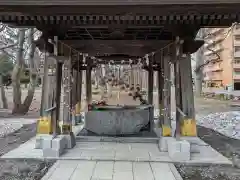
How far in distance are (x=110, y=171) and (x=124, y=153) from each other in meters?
1.30

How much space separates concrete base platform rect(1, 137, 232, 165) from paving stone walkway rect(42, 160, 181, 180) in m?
0.28

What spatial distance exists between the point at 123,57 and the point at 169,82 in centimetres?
352

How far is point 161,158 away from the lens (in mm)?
6328

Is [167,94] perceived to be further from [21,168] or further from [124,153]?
[21,168]

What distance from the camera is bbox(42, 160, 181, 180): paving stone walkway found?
515cm

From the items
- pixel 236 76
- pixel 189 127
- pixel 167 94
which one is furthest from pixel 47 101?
pixel 236 76

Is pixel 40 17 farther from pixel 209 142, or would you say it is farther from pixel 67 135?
pixel 209 142

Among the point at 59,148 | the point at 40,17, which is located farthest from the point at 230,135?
the point at 40,17

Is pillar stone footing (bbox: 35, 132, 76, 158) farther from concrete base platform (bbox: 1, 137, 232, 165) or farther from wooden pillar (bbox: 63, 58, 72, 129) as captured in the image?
wooden pillar (bbox: 63, 58, 72, 129)

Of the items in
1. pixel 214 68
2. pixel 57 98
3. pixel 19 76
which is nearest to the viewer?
pixel 57 98

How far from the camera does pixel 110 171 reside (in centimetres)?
548

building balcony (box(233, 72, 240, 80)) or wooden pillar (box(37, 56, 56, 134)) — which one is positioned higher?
building balcony (box(233, 72, 240, 80))

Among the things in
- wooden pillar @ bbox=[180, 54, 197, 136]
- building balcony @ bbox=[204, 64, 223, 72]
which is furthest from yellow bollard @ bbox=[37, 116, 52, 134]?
building balcony @ bbox=[204, 64, 223, 72]

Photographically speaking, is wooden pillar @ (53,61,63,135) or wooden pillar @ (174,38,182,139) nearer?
wooden pillar @ (174,38,182,139)
